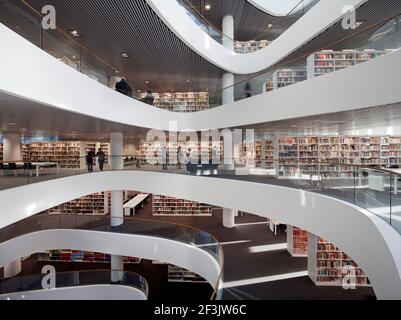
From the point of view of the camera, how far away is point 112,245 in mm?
7852

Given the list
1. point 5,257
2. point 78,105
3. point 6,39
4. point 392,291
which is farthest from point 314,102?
point 5,257

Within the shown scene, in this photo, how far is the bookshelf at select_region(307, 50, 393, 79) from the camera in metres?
3.65

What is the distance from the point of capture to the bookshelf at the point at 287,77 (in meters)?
4.76

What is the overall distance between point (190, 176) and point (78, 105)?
390cm

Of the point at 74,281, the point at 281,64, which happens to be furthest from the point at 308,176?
the point at 74,281

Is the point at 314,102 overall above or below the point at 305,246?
above

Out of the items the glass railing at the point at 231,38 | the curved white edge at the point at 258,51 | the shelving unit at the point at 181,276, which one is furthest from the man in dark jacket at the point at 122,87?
the shelving unit at the point at 181,276

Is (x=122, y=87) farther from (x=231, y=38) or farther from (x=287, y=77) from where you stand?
(x=231, y=38)

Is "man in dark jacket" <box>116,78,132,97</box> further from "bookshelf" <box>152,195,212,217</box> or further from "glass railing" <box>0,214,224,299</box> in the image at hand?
"bookshelf" <box>152,195,212,217</box>

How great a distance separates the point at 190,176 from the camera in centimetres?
738
